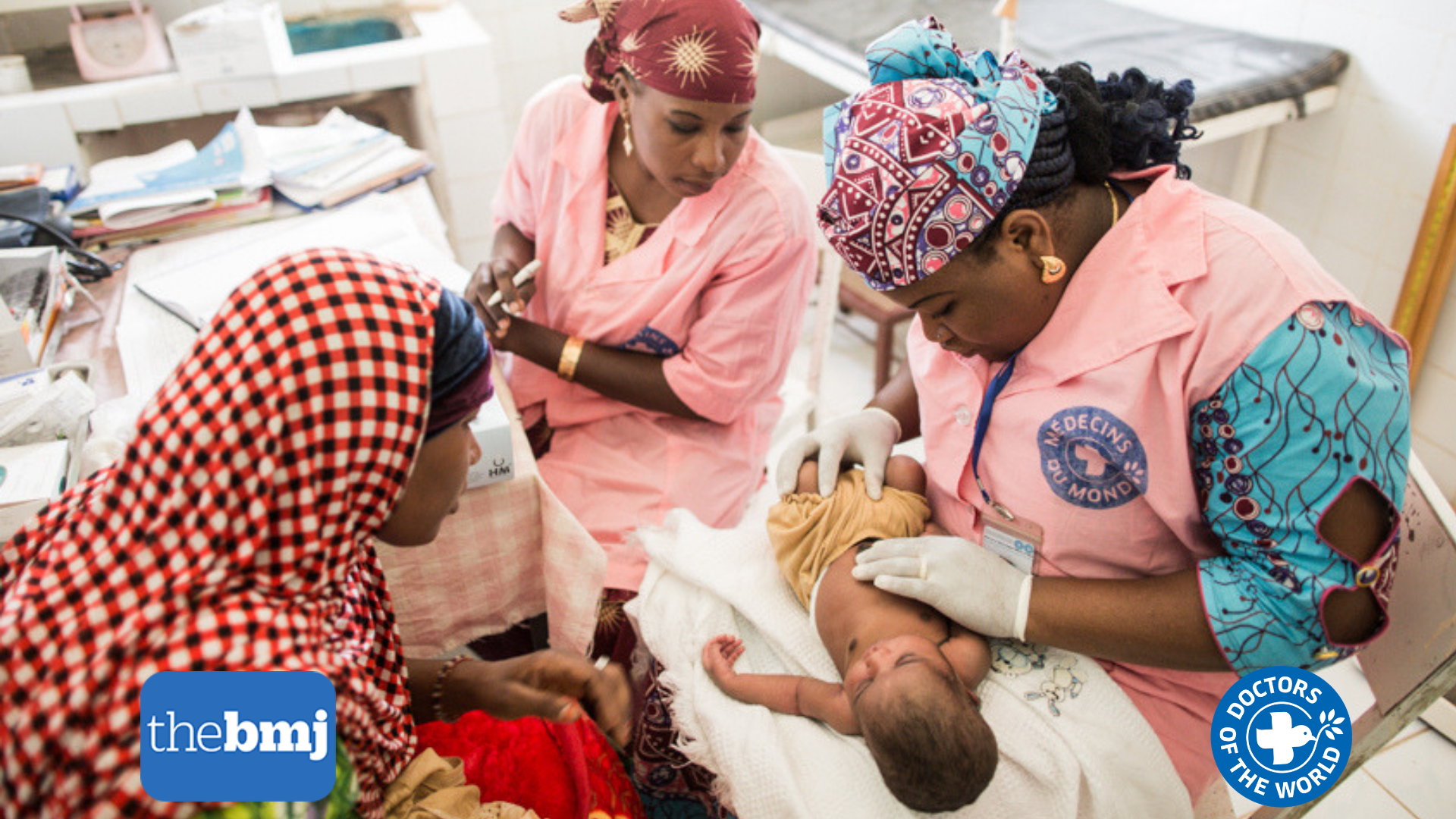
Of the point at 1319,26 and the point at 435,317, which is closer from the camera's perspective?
the point at 435,317

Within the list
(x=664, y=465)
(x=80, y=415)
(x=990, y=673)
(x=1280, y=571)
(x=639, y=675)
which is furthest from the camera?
(x=664, y=465)

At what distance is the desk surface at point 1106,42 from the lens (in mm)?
2590

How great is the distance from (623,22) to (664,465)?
2.73 ft

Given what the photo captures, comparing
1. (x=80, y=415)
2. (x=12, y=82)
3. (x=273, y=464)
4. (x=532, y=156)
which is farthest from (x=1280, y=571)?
(x=12, y=82)

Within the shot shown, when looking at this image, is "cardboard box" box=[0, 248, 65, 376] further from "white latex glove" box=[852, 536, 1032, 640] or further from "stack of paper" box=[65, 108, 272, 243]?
"white latex glove" box=[852, 536, 1032, 640]

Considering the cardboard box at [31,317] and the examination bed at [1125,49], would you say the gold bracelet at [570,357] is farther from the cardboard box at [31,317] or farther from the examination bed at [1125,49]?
the examination bed at [1125,49]

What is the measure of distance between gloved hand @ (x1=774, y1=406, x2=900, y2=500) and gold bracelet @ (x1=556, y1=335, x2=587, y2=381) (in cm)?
46

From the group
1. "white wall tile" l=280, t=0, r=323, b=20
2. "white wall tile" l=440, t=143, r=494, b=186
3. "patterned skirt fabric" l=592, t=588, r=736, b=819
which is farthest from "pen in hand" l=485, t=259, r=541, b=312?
"white wall tile" l=280, t=0, r=323, b=20

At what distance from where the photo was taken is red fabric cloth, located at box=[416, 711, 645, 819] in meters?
1.29

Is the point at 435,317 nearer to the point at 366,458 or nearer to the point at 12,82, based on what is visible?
the point at 366,458

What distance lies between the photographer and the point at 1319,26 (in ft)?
8.94

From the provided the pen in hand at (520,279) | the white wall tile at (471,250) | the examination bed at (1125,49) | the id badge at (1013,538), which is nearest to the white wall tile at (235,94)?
the white wall tile at (471,250)

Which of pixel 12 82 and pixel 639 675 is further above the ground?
pixel 12 82

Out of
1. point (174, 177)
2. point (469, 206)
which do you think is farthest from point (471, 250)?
point (174, 177)
